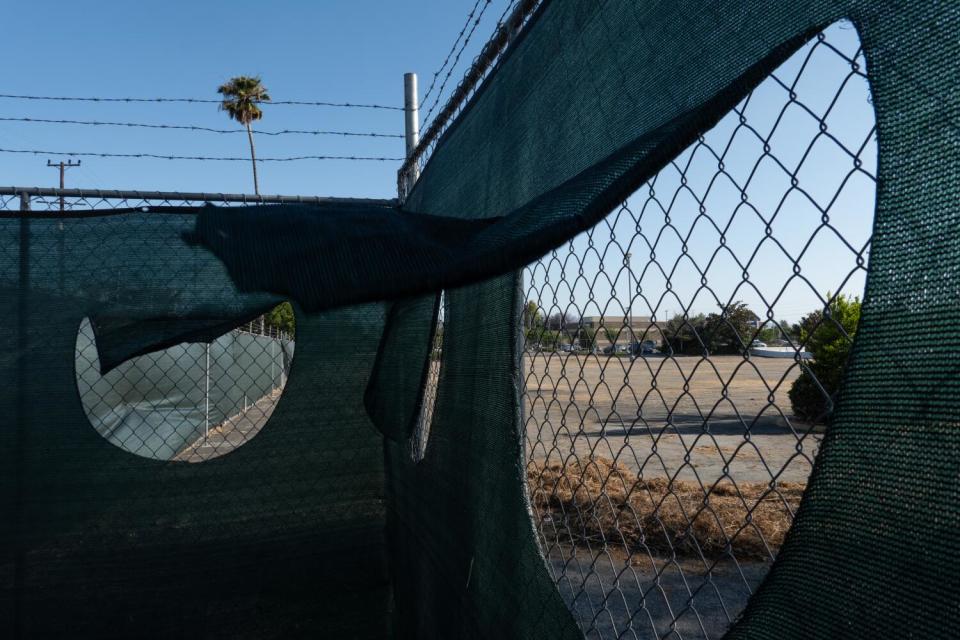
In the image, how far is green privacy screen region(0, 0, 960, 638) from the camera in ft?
2.42

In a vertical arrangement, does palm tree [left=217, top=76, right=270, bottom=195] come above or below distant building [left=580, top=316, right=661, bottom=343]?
above

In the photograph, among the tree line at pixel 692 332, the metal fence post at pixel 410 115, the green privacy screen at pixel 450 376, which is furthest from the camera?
the metal fence post at pixel 410 115

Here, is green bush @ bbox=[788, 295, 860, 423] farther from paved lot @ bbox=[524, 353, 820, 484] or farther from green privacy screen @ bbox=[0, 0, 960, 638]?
green privacy screen @ bbox=[0, 0, 960, 638]

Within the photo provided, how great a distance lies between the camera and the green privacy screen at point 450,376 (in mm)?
737

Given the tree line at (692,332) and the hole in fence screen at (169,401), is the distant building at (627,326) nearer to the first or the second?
the tree line at (692,332)

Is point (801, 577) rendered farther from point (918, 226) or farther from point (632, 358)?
point (632, 358)

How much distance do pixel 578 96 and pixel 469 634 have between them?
152 centimetres

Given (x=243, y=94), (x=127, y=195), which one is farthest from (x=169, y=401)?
(x=243, y=94)

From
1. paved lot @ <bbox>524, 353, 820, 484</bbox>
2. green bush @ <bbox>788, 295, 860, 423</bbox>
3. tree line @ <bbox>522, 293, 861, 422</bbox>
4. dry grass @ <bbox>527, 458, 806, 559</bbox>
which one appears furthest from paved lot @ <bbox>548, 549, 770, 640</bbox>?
tree line @ <bbox>522, 293, 861, 422</bbox>

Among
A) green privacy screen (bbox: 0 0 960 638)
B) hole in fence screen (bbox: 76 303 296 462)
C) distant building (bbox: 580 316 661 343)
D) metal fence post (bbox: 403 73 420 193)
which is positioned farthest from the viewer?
hole in fence screen (bbox: 76 303 296 462)

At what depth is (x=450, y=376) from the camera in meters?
2.31

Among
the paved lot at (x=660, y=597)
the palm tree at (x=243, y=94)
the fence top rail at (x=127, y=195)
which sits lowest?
the paved lot at (x=660, y=597)

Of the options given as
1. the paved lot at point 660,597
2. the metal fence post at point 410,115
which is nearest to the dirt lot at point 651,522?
the paved lot at point 660,597

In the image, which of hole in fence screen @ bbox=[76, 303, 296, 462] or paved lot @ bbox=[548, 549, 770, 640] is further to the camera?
hole in fence screen @ bbox=[76, 303, 296, 462]
